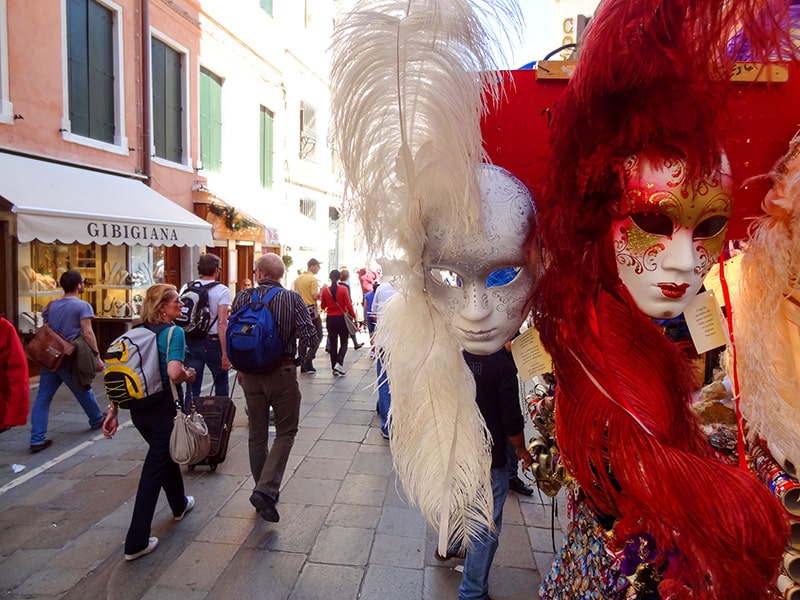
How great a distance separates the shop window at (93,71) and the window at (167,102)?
1.03 metres

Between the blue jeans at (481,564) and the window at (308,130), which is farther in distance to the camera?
the window at (308,130)

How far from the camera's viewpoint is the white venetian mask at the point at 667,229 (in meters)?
0.99

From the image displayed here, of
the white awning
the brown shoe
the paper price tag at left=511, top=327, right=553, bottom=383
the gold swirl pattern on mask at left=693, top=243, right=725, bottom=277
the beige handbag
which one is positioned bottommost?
the brown shoe

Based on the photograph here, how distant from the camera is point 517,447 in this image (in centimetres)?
245

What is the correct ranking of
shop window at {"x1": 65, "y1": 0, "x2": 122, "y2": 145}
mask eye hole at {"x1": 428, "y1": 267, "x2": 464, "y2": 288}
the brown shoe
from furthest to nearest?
1. shop window at {"x1": 65, "y1": 0, "x2": 122, "y2": 145}
2. the brown shoe
3. mask eye hole at {"x1": 428, "y1": 267, "x2": 464, "y2": 288}

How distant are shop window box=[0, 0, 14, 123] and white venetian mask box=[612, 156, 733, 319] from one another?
26.0 feet

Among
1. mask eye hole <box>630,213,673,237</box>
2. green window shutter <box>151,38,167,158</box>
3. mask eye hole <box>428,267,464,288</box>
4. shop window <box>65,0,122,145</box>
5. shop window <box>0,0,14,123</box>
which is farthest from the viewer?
green window shutter <box>151,38,167,158</box>

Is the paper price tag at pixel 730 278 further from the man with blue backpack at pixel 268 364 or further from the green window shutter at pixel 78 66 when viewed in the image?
the green window shutter at pixel 78 66

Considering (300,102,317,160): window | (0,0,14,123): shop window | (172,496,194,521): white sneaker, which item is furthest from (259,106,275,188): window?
(172,496,194,521): white sneaker

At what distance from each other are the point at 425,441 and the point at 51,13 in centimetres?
865

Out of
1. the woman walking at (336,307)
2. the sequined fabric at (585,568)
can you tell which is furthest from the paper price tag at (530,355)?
the woman walking at (336,307)

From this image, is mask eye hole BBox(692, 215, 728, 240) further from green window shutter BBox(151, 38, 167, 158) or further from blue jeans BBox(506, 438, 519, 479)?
green window shutter BBox(151, 38, 167, 158)

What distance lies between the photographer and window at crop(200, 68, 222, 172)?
426 inches

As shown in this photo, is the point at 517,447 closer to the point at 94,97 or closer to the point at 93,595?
the point at 93,595
